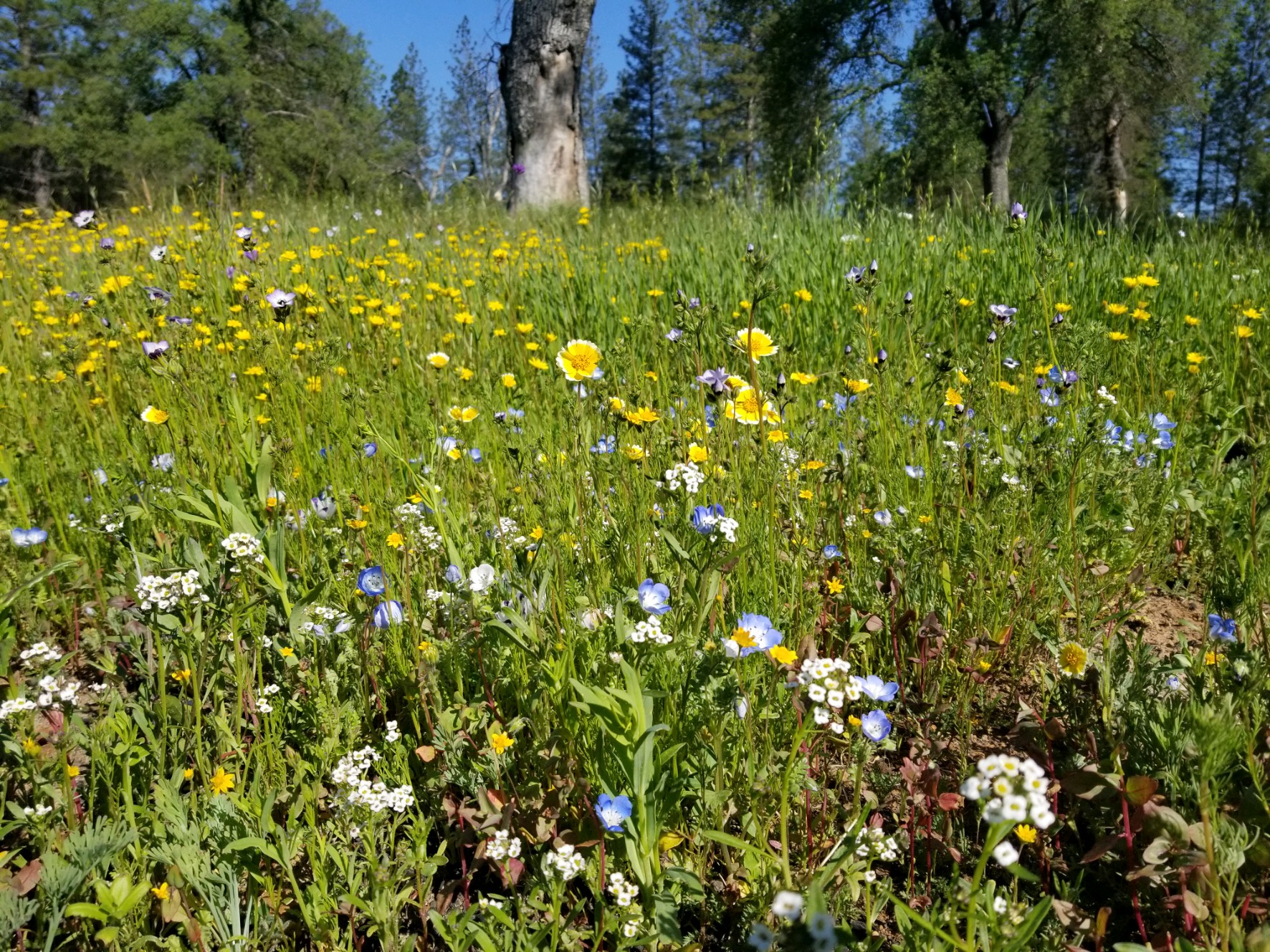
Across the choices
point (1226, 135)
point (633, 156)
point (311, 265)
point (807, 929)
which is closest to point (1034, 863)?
point (807, 929)

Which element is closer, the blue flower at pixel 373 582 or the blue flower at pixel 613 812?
the blue flower at pixel 613 812

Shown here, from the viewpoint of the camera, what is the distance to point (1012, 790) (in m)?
0.78

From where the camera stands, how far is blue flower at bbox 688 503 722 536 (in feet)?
4.43

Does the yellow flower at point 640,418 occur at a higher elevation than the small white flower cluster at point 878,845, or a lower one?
higher

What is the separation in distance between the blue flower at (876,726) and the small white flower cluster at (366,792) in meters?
0.76

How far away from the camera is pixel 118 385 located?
10.0ft

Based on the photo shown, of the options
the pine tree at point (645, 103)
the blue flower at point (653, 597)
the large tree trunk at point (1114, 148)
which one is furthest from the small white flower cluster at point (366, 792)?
the pine tree at point (645, 103)

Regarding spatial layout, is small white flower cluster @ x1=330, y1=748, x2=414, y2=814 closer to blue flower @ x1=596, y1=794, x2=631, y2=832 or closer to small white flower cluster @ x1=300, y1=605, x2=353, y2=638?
blue flower @ x1=596, y1=794, x2=631, y2=832

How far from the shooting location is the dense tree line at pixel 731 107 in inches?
572

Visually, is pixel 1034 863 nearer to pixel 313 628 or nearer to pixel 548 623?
pixel 548 623

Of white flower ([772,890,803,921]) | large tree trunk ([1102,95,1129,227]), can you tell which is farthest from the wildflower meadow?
large tree trunk ([1102,95,1129,227])

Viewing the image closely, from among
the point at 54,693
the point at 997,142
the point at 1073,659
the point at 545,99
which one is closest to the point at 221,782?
the point at 54,693

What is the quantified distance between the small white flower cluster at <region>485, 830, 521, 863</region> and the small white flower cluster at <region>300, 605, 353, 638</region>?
0.65 metres

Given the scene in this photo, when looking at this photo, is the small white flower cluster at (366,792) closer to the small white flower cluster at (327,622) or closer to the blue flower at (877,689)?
the small white flower cluster at (327,622)
